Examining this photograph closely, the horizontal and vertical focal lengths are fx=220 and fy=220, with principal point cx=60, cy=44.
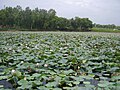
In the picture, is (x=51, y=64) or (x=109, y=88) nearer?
(x=109, y=88)

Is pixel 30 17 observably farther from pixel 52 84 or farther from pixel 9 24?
pixel 52 84

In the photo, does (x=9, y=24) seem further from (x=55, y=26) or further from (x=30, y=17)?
(x=55, y=26)

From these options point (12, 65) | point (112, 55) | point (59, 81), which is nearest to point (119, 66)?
point (112, 55)

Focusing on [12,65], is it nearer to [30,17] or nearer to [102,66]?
[102,66]

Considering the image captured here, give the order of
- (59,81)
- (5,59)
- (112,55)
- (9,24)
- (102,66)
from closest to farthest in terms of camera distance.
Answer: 1. (59,81)
2. (102,66)
3. (5,59)
4. (112,55)
5. (9,24)

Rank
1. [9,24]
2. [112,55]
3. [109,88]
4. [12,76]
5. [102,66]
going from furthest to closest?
[9,24]
[112,55]
[102,66]
[12,76]
[109,88]

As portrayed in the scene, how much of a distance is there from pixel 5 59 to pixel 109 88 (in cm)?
239

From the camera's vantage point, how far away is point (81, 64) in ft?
13.2

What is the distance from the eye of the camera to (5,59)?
429 cm

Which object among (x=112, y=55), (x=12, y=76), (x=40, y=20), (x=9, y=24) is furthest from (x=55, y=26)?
(x=12, y=76)

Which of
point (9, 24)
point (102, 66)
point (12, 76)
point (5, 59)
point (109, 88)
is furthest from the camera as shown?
point (9, 24)

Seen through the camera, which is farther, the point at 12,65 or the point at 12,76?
the point at 12,65

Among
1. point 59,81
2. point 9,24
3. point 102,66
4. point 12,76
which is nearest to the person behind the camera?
point 59,81

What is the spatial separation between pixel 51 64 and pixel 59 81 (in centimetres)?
113
